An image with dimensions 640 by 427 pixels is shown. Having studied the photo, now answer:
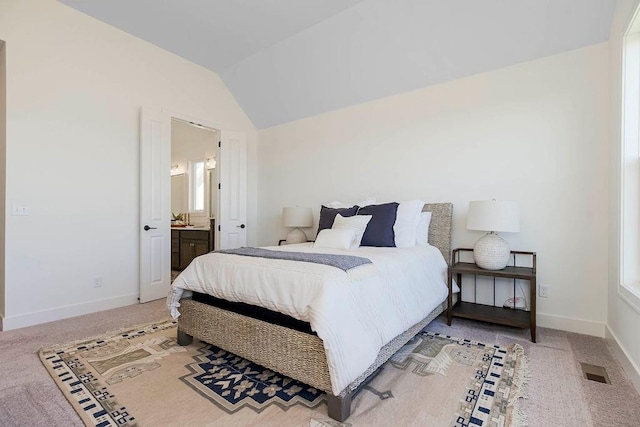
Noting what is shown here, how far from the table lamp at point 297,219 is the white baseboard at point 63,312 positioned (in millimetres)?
1989

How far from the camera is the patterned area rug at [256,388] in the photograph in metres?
1.57

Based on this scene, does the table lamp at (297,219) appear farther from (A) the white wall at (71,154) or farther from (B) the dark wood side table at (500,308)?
(B) the dark wood side table at (500,308)

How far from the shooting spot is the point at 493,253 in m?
2.73

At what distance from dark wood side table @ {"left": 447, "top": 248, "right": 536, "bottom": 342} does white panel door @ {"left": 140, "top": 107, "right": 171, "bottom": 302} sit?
3.28 meters

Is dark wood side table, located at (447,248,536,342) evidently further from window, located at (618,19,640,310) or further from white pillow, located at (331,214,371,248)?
white pillow, located at (331,214,371,248)

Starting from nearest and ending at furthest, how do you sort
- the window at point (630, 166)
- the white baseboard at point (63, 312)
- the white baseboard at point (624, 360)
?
the white baseboard at point (624, 360), the window at point (630, 166), the white baseboard at point (63, 312)

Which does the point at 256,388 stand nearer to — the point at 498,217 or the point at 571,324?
the point at 498,217

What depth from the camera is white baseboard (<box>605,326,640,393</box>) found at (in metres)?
1.82

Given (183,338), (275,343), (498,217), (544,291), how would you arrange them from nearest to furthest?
(275,343) < (183,338) < (498,217) < (544,291)

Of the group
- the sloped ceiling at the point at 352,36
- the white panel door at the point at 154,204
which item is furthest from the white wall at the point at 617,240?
the white panel door at the point at 154,204

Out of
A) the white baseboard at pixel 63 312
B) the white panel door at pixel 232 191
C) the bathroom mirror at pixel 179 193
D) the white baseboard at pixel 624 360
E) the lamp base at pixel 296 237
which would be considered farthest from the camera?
the bathroom mirror at pixel 179 193

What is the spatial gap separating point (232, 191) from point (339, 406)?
12.0 ft

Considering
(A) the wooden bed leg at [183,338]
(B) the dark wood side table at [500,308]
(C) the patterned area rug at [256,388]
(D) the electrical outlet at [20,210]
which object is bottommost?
(C) the patterned area rug at [256,388]

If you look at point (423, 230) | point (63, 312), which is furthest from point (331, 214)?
point (63, 312)
